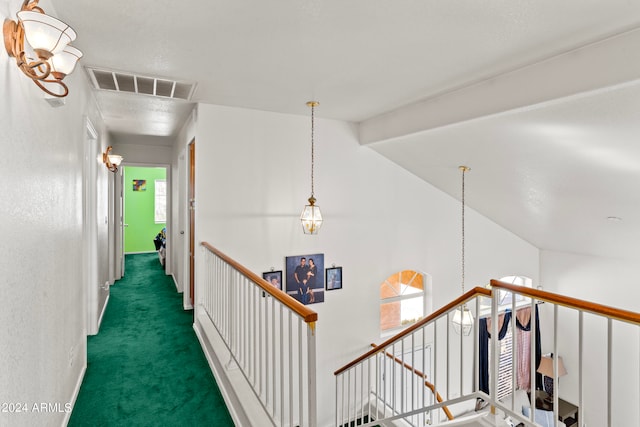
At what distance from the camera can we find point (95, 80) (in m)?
3.21

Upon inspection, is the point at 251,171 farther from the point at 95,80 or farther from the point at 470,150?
the point at 470,150

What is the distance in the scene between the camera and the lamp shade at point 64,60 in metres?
1.59

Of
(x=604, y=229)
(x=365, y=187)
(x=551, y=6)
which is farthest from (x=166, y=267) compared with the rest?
(x=604, y=229)

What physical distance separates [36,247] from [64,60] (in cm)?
90

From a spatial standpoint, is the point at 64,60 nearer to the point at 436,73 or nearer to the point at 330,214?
the point at 436,73

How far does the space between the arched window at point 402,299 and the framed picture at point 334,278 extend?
78 cm

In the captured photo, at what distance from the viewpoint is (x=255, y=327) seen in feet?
7.09

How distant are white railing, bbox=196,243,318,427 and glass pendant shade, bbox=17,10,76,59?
1446 millimetres

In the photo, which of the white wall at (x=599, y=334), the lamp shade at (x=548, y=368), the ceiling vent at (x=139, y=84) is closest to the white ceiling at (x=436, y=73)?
the ceiling vent at (x=139, y=84)

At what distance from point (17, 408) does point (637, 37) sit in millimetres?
3911

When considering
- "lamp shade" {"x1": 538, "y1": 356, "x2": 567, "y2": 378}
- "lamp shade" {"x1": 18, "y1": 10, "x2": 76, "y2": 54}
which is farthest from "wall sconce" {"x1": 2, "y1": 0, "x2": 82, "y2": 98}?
"lamp shade" {"x1": 538, "y1": 356, "x2": 567, "y2": 378}

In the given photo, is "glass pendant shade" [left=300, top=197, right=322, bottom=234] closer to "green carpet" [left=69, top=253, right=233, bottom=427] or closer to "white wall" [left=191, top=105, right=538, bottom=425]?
"white wall" [left=191, top=105, right=538, bottom=425]

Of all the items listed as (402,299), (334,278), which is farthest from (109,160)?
(402,299)

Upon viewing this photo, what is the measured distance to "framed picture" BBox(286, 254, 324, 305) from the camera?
449 cm
